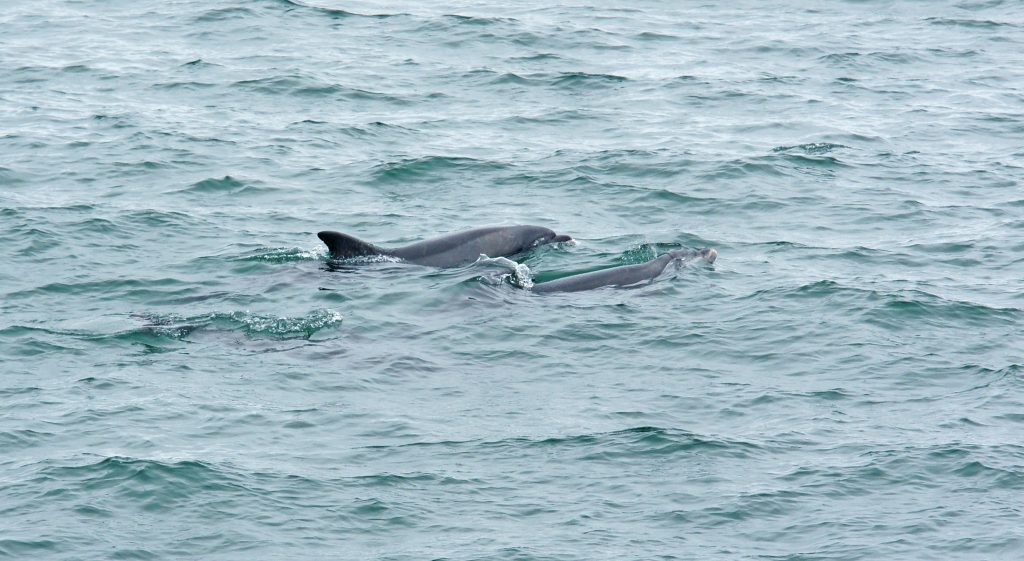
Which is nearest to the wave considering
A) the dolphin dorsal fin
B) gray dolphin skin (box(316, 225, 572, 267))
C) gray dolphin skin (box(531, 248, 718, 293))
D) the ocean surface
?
the ocean surface

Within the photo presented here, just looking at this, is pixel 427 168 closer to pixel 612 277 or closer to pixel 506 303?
pixel 612 277

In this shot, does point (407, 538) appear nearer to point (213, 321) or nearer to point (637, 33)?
point (213, 321)

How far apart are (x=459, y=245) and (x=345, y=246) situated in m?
1.96

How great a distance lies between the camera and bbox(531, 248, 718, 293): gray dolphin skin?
21875 mm

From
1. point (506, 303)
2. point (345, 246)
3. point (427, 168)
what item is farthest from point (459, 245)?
point (427, 168)

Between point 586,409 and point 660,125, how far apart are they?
51.2 feet

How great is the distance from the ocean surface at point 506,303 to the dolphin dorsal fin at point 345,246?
20cm

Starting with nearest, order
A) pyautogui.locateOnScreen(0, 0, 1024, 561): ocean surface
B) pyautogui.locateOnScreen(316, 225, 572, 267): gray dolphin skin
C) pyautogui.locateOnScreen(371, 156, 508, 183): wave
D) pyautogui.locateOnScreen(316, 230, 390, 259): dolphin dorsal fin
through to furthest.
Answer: pyautogui.locateOnScreen(0, 0, 1024, 561): ocean surface < pyautogui.locateOnScreen(316, 230, 390, 259): dolphin dorsal fin < pyautogui.locateOnScreen(316, 225, 572, 267): gray dolphin skin < pyautogui.locateOnScreen(371, 156, 508, 183): wave

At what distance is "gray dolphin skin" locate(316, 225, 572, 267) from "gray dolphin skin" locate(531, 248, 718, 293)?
5.25 feet

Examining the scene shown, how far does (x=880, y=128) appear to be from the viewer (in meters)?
32.0

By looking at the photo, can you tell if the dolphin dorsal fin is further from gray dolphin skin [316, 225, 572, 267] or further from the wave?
the wave

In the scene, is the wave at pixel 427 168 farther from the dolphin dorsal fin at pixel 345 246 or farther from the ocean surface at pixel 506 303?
the dolphin dorsal fin at pixel 345 246

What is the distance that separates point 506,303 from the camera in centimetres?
2123

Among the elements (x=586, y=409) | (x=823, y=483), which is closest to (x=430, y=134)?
(x=586, y=409)
